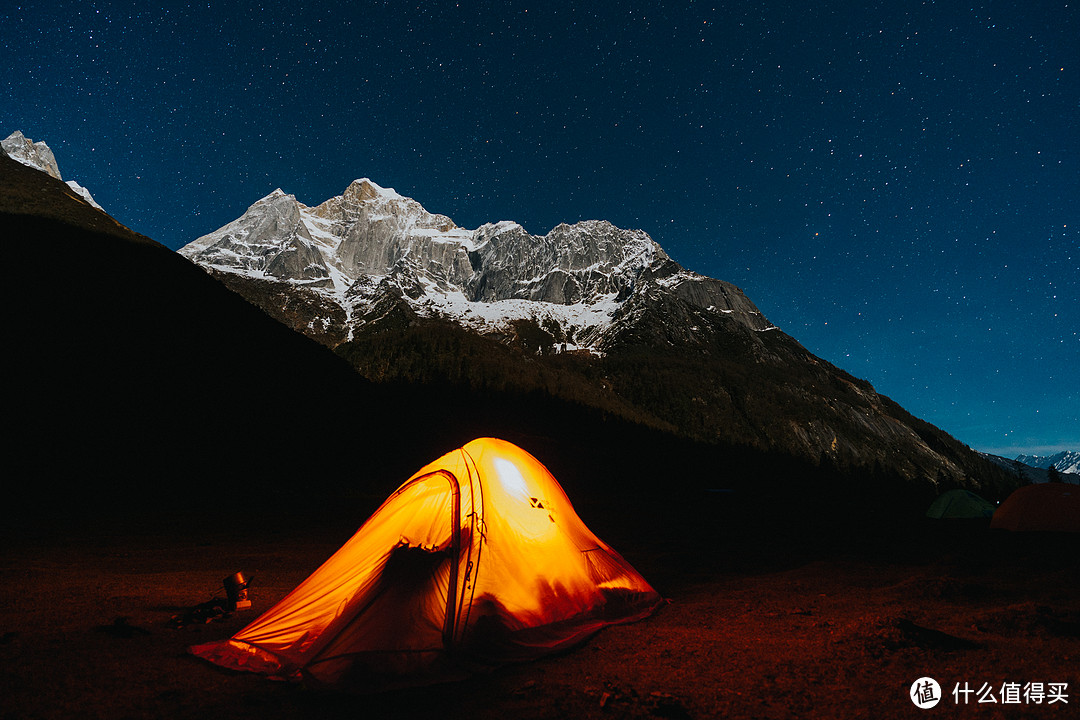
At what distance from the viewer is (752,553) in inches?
619

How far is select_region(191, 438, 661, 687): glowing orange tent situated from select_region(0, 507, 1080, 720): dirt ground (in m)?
0.36

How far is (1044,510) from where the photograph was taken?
51.0 feet

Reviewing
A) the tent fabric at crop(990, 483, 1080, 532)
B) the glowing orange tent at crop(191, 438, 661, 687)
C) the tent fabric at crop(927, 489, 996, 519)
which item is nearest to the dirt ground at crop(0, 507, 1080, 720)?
the glowing orange tent at crop(191, 438, 661, 687)

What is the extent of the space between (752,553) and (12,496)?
113ft

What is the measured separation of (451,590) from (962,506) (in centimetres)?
2863

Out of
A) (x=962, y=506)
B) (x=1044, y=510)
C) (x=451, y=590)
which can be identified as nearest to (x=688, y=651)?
(x=451, y=590)

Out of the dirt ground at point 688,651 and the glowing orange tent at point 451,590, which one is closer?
the dirt ground at point 688,651

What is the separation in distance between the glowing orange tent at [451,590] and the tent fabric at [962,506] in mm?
23943

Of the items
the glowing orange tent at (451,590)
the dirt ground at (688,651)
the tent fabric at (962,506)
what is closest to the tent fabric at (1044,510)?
the dirt ground at (688,651)

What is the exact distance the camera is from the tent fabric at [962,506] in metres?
22.5

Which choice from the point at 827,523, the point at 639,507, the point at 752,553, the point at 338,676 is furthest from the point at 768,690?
the point at 639,507

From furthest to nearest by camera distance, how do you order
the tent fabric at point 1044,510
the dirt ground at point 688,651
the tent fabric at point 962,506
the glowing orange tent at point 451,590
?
the tent fabric at point 962,506, the tent fabric at point 1044,510, the glowing orange tent at point 451,590, the dirt ground at point 688,651

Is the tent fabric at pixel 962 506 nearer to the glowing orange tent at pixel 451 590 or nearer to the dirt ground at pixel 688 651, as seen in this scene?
the dirt ground at pixel 688 651

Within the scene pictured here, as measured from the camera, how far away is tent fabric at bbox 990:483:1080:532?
49.6ft
